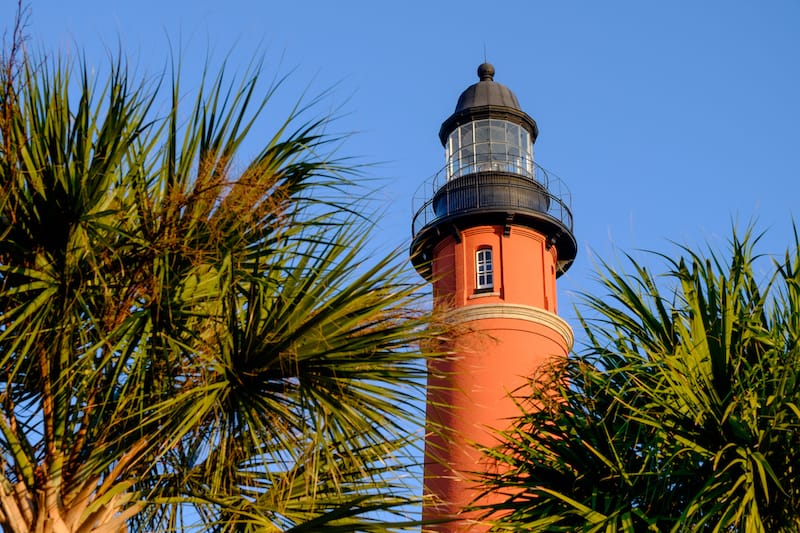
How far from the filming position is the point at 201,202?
508cm

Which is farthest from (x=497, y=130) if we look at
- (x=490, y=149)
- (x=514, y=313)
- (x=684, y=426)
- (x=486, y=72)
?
(x=684, y=426)

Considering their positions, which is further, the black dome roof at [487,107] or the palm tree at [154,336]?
the black dome roof at [487,107]

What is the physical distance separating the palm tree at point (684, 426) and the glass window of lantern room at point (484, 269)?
41.8ft

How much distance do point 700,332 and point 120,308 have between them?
4.04 meters

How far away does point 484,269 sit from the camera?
21.0 m

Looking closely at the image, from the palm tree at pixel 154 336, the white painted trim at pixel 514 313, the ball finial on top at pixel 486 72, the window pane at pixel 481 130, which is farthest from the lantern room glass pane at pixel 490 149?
the palm tree at pixel 154 336

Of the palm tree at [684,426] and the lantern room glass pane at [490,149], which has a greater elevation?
the lantern room glass pane at [490,149]

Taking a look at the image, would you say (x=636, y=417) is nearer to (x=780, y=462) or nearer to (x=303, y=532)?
(x=780, y=462)

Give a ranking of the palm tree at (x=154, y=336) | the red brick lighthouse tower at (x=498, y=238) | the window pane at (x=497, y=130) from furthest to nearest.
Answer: the window pane at (x=497, y=130)
the red brick lighthouse tower at (x=498, y=238)
the palm tree at (x=154, y=336)

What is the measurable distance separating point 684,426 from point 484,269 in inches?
561

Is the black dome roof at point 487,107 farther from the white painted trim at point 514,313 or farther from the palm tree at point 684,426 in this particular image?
the palm tree at point 684,426

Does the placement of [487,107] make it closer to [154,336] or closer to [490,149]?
[490,149]

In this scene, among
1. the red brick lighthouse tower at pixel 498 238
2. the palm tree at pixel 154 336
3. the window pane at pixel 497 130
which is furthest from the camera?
the window pane at pixel 497 130

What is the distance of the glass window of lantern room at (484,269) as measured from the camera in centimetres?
2070
